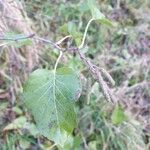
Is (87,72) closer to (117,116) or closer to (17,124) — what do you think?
(117,116)

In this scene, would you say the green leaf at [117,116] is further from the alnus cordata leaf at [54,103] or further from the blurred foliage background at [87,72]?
the alnus cordata leaf at [54,103]

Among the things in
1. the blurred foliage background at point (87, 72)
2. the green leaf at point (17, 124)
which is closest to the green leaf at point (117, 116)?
the blurred foliage background at point (87, 72)

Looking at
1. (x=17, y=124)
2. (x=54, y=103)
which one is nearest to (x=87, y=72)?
(x=17, y=124)

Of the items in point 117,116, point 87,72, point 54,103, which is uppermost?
point 54,103

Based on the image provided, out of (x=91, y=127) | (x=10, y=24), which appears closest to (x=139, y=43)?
(x=91, y=127)

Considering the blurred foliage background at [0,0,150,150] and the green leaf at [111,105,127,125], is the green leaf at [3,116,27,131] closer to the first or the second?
the blurred foliage background at [0,0,150,150]

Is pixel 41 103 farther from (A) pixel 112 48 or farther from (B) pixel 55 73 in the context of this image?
(A) pixel 112 48

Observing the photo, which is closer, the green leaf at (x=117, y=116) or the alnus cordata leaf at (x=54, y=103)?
the alnus cordata leaf at (x=54, y=103)

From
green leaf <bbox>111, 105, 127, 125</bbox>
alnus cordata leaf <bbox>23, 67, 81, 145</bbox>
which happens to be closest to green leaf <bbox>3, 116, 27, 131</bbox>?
green leaf <bbox>111, 105, 127, 125</bbox>
